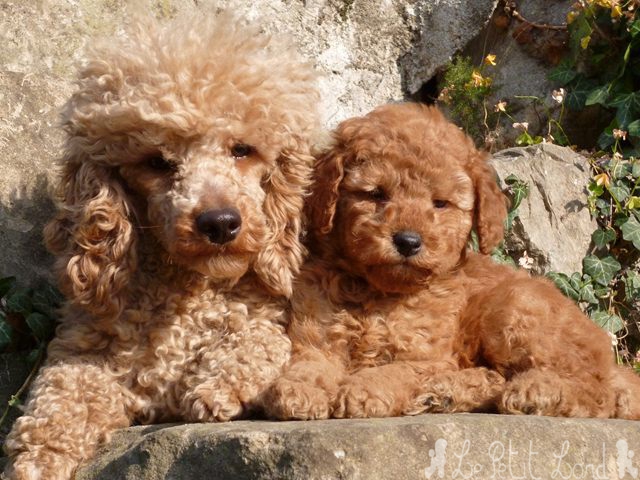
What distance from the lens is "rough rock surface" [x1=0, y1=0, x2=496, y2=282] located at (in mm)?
5715

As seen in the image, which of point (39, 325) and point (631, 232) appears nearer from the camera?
point (39, 325)

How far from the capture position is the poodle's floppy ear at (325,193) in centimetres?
462

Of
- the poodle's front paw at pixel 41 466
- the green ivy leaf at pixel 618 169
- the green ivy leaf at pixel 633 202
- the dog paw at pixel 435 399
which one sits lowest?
the poodle's front paw at pixel 41 466

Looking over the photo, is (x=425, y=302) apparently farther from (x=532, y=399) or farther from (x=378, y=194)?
(x=532, y=399)

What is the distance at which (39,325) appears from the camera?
5.27 metres

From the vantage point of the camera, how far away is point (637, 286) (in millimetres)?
6566

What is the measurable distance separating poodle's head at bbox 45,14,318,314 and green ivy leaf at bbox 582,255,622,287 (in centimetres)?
264

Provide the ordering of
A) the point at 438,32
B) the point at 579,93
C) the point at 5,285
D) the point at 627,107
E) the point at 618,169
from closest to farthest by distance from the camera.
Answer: the point at 5,285 → the point at 618,169 → the point at 627,107 → the point at 579,93 → the point at 438,32

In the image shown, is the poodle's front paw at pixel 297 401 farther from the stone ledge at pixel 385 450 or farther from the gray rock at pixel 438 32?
the gray rock at pixel 438 32

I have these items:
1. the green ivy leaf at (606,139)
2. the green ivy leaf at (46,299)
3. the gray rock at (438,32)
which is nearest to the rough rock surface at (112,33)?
the gray rock at (438,32)

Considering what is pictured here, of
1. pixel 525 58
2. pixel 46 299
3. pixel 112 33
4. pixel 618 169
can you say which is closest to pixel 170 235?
pixel 46 299

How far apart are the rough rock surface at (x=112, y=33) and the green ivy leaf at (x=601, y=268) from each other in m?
1.99

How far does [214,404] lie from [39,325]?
5.23ft

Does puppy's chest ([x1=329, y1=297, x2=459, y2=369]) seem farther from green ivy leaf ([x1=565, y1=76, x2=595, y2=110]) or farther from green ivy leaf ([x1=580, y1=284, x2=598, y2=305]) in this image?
green ivy leaf ([x1=565, y1=76, x2=595, y2=110])
